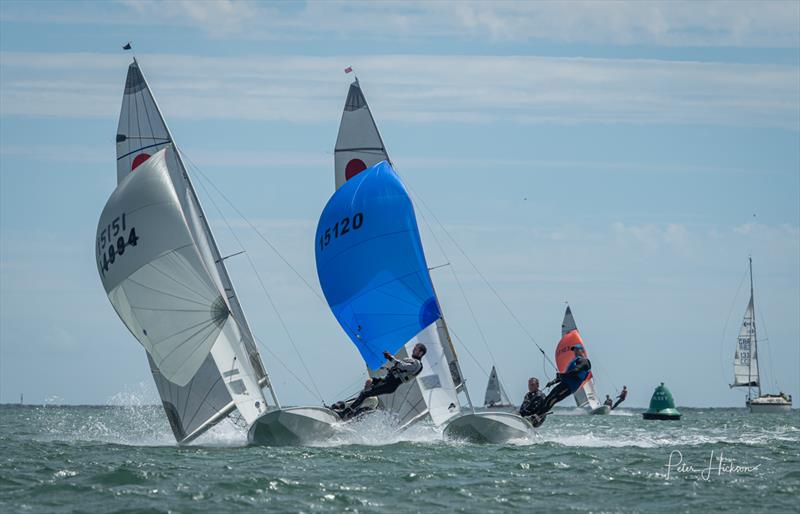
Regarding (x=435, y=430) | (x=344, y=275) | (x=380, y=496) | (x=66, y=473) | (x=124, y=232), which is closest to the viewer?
(x=380, y=496)

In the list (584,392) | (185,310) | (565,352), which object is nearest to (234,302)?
(185,310)

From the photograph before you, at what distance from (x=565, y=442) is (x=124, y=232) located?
9316mm

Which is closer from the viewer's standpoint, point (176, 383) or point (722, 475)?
point (722, 475)

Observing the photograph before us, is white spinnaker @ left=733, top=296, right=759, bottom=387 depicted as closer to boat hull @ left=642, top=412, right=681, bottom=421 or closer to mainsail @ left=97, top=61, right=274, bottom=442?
boat hull @ left=642, top=412, right=681, bottom=421

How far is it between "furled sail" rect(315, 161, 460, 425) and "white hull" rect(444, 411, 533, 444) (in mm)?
1185

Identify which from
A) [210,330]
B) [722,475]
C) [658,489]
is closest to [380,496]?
[658,489]

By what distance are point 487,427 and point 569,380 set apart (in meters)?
2.02

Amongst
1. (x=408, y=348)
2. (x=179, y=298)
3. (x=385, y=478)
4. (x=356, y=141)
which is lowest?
(x=385, y=478)

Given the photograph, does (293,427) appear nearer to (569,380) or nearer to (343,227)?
(343,227)

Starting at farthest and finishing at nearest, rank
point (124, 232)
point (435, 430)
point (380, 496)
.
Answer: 1. point (435, 430)
2. point (124, 232)
3. point (380, 496)

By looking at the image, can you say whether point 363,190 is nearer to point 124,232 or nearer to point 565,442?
point 124,232

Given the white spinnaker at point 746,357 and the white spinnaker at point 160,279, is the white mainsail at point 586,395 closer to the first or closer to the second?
the white spinnaker at point 746,357

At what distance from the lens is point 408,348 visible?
25.4 meters

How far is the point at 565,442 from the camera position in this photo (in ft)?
85.0
